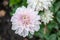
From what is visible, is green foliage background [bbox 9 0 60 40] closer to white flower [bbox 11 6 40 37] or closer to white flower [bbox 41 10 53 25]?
white flower [bbox 41 10 53 25]

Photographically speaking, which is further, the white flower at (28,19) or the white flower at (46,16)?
the white flower at (46,16)

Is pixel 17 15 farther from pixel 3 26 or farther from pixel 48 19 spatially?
pixel 3 26

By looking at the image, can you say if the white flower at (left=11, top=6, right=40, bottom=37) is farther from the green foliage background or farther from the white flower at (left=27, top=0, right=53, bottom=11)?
the green foliage background

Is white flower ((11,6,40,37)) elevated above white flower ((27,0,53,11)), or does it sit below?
below

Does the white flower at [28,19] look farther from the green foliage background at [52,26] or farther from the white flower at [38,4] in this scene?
the green foliage background at [52,26]

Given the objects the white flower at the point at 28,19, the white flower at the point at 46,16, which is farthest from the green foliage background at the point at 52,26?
the white flower at the point at 28,19

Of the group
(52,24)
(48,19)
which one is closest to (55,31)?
(52,24)

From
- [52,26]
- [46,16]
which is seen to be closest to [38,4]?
[46,16]

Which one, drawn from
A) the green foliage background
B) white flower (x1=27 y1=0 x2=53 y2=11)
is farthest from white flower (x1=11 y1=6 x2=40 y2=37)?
the green foliage background

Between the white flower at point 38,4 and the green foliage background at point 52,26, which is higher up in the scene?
the white flower at point 38,4

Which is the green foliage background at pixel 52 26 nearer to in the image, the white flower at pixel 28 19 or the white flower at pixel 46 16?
the white flower at pixel 46 16

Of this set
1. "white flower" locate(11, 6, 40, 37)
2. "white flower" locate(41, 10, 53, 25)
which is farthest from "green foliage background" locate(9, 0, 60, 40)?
"white flower" locate(11, 6, 40, 37)

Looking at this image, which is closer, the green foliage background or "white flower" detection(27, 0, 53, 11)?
"white flower" detection(27, 0, 53, 11)
